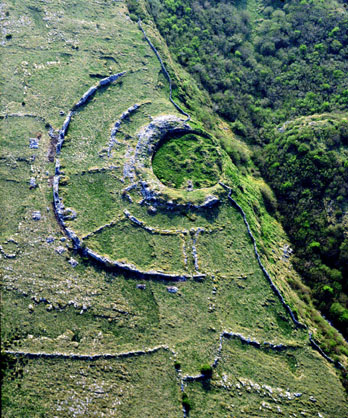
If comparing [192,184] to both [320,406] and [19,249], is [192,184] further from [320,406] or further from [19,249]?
[320,406]

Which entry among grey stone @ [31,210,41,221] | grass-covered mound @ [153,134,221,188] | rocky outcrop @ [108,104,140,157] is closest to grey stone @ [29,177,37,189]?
grey stone @ [31,210,41,221]

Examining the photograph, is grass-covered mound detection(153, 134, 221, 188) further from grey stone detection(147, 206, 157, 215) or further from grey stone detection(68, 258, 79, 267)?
grey stone detection(68, 258, 79, 267)

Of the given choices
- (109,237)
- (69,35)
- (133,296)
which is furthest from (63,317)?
(69,35)

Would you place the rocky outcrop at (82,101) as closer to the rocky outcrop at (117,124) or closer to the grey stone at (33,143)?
the grey stone at (33,143)

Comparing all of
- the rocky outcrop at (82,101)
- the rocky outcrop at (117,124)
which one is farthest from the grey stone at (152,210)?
the rocky outcrop at (82,101)

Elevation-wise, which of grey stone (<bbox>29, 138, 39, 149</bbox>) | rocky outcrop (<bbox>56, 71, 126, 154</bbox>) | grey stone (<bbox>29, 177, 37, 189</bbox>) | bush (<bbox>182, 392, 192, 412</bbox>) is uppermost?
rocky outcrop (<bbox>56, 71, 126, 154</bbox>)

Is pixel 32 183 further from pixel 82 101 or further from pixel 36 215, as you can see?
pixel 82 101

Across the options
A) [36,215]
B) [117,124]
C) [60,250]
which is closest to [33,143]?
[36,215]
